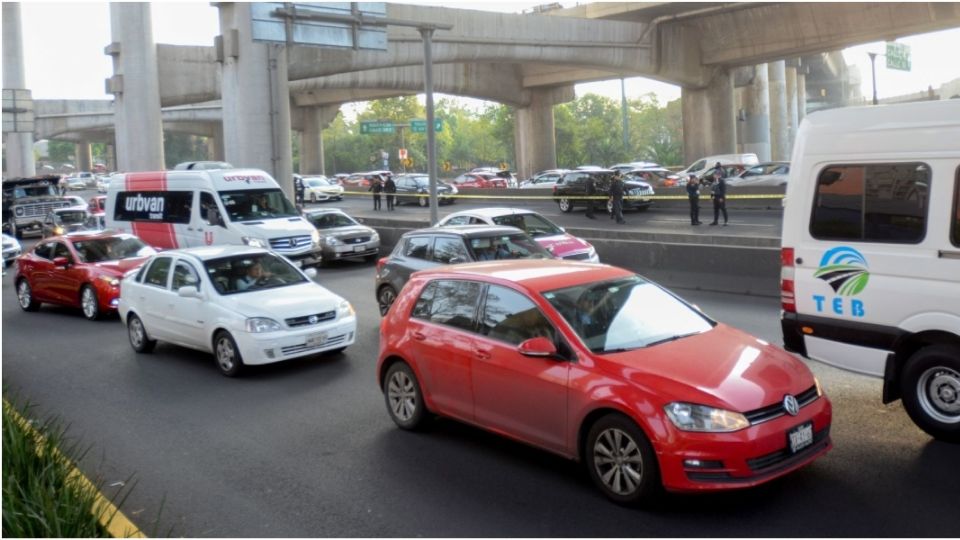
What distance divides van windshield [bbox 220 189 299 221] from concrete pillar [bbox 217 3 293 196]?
999cm

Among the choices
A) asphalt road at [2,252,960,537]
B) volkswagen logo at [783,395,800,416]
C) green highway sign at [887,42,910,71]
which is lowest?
asphalt road at [2,252,960,537]

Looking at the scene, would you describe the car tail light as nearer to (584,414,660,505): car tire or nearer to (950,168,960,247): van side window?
(950,168,960,247): van side window

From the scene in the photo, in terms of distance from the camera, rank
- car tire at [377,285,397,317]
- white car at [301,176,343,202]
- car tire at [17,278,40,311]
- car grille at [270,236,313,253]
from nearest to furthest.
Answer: car tire at [377,285,397,317] < car tire at [17,278,40,311] < car grille at [270,236,313,253] < white car at [301,176,343,202]

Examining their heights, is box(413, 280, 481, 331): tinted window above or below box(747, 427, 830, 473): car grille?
above

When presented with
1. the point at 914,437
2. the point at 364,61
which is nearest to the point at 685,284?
the point at 914,437

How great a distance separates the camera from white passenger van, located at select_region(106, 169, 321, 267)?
21.1 meters

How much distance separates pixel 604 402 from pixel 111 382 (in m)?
7.11

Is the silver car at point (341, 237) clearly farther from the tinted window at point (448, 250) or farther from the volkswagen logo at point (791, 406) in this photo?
the volkswagen logo at point (791, 406)

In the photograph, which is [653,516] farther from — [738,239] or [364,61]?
[364,61]

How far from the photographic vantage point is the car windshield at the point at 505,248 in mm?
13914

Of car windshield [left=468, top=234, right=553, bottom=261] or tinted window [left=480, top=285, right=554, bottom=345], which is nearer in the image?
tinted window [left=480, top=285, right=554, bottom=345]

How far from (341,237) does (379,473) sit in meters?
16.8

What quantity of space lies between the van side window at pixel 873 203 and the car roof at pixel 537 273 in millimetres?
1944

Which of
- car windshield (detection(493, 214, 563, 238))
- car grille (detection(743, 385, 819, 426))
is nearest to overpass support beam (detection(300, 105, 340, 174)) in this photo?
car windshield (detection(493, 214, 563, 238))
